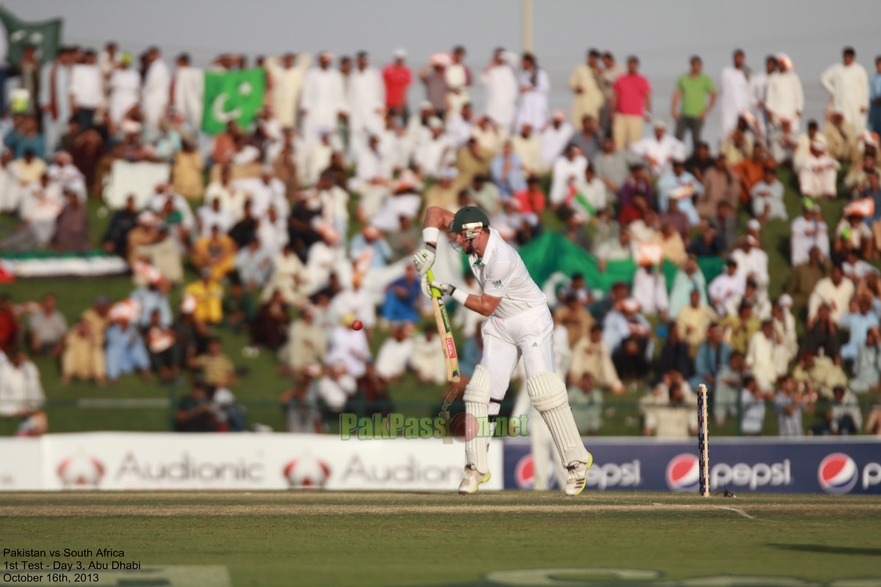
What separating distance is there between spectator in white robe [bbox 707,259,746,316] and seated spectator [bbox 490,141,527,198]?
14.6 ft

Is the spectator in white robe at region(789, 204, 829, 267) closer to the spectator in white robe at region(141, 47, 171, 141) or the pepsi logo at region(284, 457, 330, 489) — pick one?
the pepsi logo at region(284, 457, 330, 489)

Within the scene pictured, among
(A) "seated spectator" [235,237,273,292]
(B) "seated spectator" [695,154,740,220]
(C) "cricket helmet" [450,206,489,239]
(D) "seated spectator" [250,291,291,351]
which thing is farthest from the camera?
(B) "seated spectator" [695,154,740,220]

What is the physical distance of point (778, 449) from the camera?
18594mm

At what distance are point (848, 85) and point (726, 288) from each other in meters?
6.18

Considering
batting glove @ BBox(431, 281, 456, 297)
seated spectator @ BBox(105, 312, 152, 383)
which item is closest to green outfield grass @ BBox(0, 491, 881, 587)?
batting glove @ BBox(431, 281, 456, 297)

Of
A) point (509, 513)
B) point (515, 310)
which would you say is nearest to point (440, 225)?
point (515, 310)

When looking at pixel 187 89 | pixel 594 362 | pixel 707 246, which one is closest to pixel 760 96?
pixel 707 246

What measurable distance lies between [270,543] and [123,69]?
19.5 metres

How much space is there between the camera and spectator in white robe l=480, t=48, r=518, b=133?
25.2 m

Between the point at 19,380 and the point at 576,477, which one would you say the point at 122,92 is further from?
the point at 576,477

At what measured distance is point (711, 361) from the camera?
19781 millimetres

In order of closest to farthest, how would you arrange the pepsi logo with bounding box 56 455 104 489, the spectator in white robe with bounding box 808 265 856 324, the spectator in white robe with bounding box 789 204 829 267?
the pepsi logo with bounding box 56 455 104 489, the spectator in white robe with bounding box 808 265 856 324, the spectator in white robe with bounding box 789 204 829 267

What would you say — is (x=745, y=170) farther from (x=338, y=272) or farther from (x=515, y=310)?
(x=515, y=310)

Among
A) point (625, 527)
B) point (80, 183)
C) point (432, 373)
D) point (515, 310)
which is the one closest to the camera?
point (625, 527)
